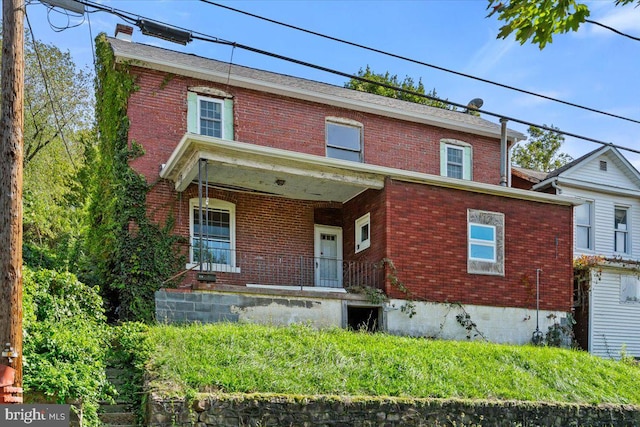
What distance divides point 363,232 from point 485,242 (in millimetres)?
3256

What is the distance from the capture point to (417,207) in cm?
1845

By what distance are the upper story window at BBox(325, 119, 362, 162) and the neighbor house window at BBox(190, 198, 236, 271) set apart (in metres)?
3.66

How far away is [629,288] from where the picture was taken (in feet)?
79.2

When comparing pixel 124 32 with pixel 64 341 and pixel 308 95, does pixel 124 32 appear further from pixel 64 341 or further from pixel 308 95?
pixel 64 341

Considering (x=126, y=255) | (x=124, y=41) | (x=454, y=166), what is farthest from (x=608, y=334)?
(x=124, y=41)

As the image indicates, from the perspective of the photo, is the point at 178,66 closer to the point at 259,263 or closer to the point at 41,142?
the point at 259,263

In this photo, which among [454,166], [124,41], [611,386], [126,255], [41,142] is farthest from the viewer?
[41,142]

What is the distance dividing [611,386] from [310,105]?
1084cm

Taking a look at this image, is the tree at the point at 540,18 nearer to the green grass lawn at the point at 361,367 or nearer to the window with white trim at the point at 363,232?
the green grass lawn at the point at 361,367

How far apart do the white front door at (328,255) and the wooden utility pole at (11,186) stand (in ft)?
39.9

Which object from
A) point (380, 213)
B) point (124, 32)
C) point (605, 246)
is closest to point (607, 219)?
point (605, 246)

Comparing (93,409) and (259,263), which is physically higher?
(259,263)

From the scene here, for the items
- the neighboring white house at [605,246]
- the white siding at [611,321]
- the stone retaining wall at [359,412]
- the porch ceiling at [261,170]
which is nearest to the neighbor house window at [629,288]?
the neighboring white house at [605,246]

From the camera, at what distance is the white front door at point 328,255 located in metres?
20.0
